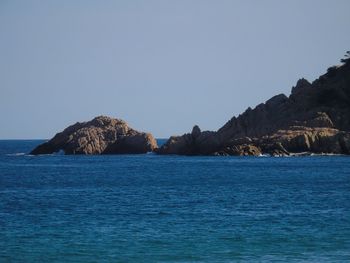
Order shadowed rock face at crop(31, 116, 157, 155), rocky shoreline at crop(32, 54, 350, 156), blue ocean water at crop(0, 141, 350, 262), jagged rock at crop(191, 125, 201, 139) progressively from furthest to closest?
shadowed rock face at crop(31, 116, 157, 155) → jagged rock at crop(191, 125, 201, 139) → rocky shoreline at crop(32, 54, 350, 156) → blue ocean water at crop(0, 141, 350, 262)

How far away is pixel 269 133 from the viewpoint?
143375 mm

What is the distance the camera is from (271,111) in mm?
152000

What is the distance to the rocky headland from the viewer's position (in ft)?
442

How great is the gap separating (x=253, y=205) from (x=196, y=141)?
89188 mm

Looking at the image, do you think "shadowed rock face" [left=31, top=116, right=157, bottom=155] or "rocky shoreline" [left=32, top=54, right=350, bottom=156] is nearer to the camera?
"rocky shoreline" [left=32, top=54, right=350, bottom=156]

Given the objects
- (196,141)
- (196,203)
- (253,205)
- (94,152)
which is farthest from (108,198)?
(94,152)

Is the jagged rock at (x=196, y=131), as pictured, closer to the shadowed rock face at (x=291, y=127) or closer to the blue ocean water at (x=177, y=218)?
the shadowed rock face at (x=291, y=127)

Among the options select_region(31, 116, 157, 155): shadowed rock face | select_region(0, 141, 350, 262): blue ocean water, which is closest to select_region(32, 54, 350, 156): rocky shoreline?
select_region(31, 116, 157, 155): shadowed rock face

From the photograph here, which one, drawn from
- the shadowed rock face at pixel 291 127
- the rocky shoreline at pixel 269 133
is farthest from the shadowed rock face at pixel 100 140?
the shadowed rock face at pixel 291 127

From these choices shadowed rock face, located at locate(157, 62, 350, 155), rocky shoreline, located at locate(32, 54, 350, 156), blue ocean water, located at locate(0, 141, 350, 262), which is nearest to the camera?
blue ocean water, located at locate(0, 141, 350, 262)

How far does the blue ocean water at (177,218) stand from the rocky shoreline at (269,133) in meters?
42.9

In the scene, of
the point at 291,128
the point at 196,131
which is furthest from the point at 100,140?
the point at 291,128

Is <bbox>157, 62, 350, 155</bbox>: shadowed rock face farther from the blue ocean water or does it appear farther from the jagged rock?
the blue ocean water

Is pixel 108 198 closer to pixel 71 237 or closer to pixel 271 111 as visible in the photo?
pixel 71 237
